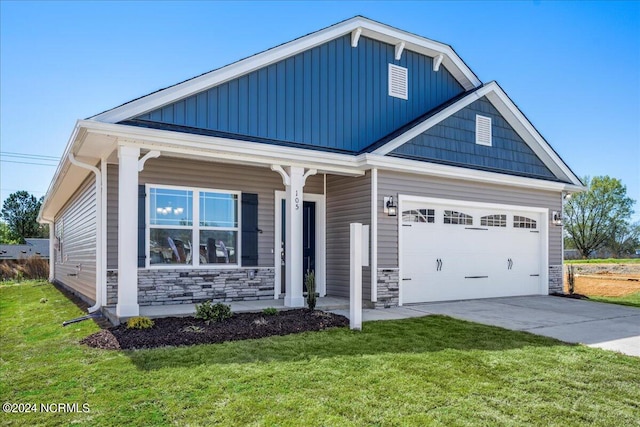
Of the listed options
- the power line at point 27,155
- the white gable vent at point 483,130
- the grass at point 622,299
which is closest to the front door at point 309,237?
the white gable vent at point 483,130

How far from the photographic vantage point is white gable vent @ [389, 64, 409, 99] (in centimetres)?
1074

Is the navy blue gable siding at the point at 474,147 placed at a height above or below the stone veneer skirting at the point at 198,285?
above

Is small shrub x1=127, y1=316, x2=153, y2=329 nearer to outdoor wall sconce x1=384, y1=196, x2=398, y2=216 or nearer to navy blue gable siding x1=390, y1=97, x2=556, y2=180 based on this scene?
outdoor wall sconce x1=384, y1=196, x2=398, y2=216

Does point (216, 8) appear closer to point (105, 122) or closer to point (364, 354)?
point (105, 122)

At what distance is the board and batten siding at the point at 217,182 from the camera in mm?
7926

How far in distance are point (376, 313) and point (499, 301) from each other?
3.64m

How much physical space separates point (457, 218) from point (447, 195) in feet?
2.18

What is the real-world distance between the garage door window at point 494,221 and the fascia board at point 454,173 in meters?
0.81

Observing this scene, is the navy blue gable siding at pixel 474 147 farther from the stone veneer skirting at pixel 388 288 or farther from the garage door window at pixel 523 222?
the stone veneer skirting at pixel 388 288

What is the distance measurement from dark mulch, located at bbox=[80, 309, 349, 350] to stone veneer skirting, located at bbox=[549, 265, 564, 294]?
7253 mm

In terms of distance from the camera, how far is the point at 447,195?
395 inches

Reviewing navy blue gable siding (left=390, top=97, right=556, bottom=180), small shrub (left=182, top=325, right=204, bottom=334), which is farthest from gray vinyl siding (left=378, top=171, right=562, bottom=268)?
small shrub (left=182, top=325, right=204, bottom=334)

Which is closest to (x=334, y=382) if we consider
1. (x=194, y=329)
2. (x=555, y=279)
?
(x=194, y=329)

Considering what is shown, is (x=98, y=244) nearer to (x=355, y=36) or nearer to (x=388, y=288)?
(x=388, y=288)
